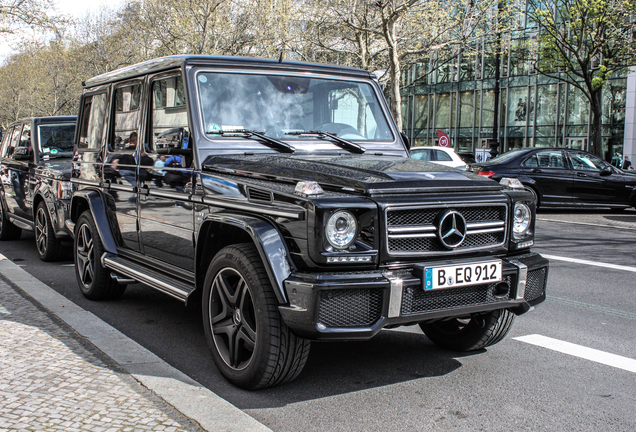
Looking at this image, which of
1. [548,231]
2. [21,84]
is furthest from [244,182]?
[21,84]

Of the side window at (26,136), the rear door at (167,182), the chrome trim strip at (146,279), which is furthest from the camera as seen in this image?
the side window at (26,136)

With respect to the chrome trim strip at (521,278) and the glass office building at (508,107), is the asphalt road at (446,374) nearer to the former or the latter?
the chrome trim strip at (521,278)

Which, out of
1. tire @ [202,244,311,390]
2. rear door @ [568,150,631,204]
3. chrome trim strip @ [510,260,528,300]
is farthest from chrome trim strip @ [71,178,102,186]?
rear door @ [568,150,631,204]

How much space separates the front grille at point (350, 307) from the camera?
11.1 feet

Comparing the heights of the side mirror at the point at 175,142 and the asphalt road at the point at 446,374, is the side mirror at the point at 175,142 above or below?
above

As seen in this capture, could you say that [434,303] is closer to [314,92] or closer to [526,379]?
[526,379]

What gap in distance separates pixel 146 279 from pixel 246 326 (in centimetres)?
145

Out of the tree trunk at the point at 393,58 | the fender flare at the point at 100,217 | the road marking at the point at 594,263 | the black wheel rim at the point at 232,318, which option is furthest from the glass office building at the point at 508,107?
the black wheel rim at the point at 232,318

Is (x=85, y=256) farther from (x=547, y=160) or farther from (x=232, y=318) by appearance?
(x=547, y=160)

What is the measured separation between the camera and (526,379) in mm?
4176

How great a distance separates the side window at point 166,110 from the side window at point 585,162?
12442mm

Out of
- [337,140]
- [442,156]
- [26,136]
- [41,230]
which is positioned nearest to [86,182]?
[41,230]

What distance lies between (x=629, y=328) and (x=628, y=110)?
30.3 meters

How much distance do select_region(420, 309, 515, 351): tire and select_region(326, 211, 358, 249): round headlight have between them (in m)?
1.39
